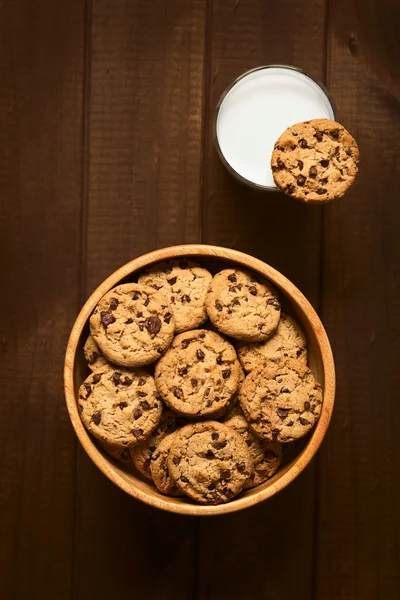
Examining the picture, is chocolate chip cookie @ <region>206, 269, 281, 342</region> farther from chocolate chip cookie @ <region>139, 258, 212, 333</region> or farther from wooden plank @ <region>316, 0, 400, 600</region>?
wooden plank @ <region>316, 0, 400, 600</region>

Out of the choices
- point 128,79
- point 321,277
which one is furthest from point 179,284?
point 128,79

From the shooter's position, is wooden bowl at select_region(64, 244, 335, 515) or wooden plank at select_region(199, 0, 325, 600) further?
wooden plank at select_region(199, 0, 325, 600)

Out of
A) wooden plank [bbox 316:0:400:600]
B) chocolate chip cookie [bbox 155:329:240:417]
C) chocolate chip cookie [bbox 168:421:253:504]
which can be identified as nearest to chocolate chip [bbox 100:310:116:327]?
chocolate chip cookie [bbox 155:329:240:417]

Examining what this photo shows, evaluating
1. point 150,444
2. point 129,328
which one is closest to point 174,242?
point 129,328

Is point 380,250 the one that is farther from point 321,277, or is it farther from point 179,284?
point 179,284

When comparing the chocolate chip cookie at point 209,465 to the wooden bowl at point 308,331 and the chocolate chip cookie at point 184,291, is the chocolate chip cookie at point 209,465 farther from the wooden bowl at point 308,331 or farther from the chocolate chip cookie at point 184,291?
the chocolate chip cookie at point 184,291

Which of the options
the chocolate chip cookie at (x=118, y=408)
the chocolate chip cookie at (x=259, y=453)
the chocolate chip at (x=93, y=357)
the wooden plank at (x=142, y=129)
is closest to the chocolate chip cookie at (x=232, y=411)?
the chocolate chip cookie at (x=259, y=453)
